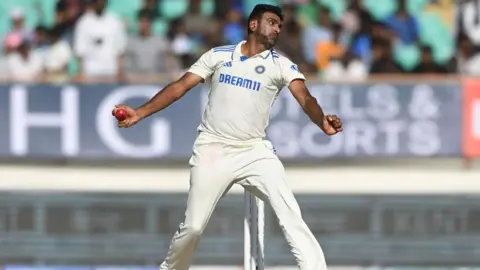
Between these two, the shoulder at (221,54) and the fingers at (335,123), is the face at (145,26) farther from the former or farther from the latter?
the fingers at (335,123)

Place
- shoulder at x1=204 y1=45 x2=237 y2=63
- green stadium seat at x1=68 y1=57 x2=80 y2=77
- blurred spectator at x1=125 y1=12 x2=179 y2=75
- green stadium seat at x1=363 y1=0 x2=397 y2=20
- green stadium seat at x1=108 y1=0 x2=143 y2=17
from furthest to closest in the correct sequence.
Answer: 1. green stadium seat at x1=108 y1=0 x2=143 y2=17
2. green stadium seat at x1=363 y1=0 x2=397 y2=20
3. green stadium seat at x1=68 y1=57 x2=80 y2=77
4. blurred spectator at x1=125 y1=12 x2=179 y2=75
5. shoulder at x1=204 y1=45 x2=237 y2=63

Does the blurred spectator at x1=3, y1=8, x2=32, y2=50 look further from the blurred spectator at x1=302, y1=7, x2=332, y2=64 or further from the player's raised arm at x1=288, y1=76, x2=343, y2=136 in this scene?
the player's raised arm at x1=288, y1=76, x2=343, y2=136

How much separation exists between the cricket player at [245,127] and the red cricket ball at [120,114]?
132 millimetres

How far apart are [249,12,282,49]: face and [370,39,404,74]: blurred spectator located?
850 cm

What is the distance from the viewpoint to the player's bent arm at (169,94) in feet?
21.3

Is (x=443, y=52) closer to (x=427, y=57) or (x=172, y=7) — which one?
(x=427, y=57)

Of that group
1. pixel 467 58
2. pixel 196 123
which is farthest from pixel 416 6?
pixel 196 123

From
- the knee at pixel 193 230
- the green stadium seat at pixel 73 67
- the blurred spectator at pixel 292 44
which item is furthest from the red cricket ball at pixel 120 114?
the green stadium seat at pixel 73 67

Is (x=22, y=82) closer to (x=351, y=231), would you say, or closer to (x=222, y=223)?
(x=222, y=223)

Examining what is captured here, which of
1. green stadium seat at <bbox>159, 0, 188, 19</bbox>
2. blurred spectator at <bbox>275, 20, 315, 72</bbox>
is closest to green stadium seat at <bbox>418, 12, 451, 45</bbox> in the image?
blurred spectator at <bbox>275, 20, 315, 72</bbox>

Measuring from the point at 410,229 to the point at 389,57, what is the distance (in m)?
3.60

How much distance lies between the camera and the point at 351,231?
1209 centimetres

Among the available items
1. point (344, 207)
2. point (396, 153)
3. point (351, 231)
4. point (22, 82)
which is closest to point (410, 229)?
point (351, 231)

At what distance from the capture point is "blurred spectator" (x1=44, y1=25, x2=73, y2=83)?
1477cm
